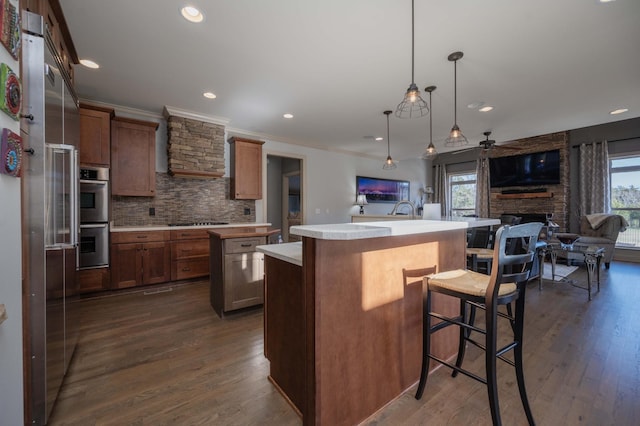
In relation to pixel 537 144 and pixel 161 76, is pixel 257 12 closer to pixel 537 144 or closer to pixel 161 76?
pixel 161 76

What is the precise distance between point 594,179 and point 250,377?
763 cm

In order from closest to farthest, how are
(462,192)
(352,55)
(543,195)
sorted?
(352,55)
(543,195)
(462,192)

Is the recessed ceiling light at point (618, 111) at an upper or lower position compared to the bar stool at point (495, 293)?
upper

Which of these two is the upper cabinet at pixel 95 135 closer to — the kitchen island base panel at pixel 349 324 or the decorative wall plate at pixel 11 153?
the decorative wall plate at pixel 11 153

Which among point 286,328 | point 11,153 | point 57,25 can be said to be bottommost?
point 286,328

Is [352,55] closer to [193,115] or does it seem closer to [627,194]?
[193,115]

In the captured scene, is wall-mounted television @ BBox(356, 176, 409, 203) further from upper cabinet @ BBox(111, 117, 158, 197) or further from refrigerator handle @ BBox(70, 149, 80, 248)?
refrigerator handle @ BBox(70, 149, 80, 248)

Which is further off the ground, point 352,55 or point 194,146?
point 352,55

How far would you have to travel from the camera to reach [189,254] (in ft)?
13.0

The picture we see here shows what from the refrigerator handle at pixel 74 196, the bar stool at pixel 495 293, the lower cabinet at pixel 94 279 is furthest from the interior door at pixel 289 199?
the bar stool at pixel 495 293

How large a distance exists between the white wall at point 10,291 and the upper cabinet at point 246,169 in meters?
3.58

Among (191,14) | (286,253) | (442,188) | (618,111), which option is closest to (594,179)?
(618,111)

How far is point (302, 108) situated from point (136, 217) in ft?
10.2

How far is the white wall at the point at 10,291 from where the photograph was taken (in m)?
1.01
